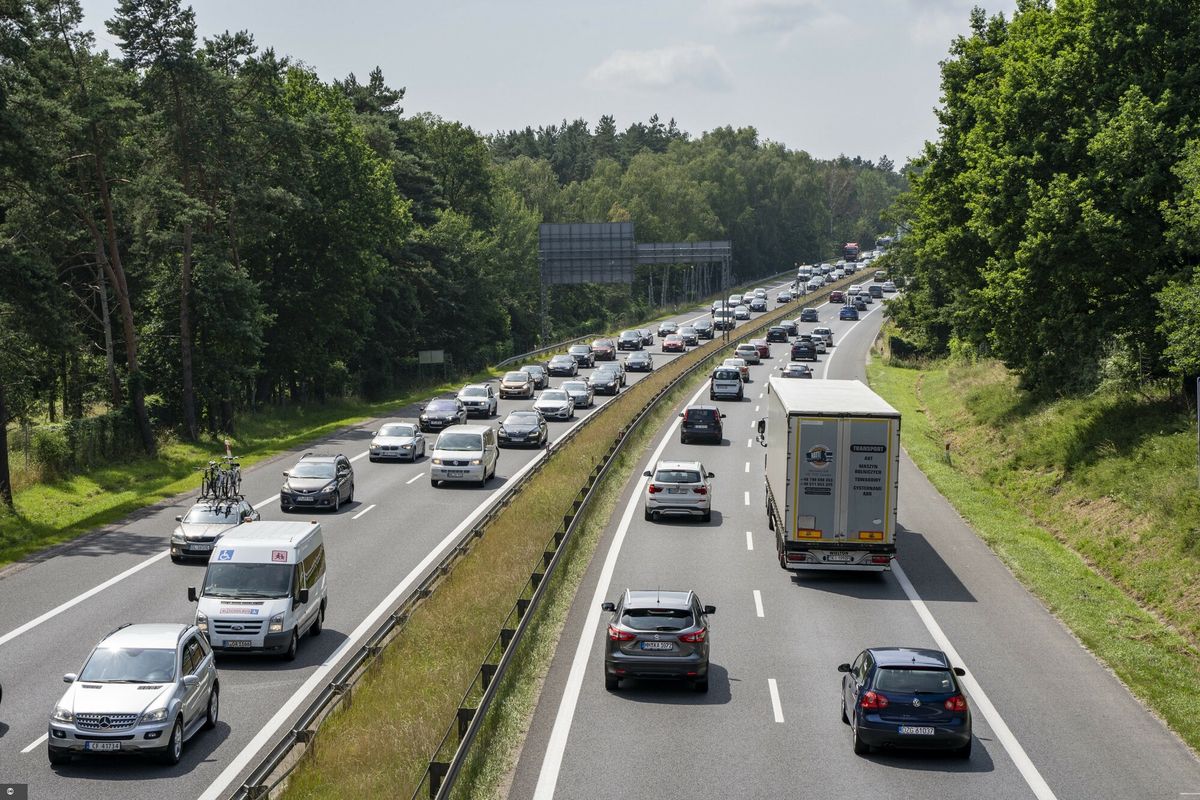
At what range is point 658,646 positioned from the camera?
67.8ft

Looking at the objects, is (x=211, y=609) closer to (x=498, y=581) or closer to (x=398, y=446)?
(x=498, y=581)

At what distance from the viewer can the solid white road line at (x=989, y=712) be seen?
56.2ft

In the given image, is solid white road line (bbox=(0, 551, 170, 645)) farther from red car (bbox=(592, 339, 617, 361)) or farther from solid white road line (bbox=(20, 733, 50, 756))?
red car (bbox=(592, 339, 617, 361))

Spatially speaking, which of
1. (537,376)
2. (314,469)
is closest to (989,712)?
(314,469)

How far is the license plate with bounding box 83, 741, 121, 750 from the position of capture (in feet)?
56.6

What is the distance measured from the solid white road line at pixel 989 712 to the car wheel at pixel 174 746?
11.5 meters

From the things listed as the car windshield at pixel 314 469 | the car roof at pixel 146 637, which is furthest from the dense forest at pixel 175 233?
the car roof at pixel 146 637

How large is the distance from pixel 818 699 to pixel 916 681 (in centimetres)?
313

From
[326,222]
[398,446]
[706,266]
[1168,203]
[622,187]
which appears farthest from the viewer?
[706,266]

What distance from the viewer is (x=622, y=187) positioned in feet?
608

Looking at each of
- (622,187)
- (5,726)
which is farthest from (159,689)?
(622,187)

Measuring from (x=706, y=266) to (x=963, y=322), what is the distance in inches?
5730

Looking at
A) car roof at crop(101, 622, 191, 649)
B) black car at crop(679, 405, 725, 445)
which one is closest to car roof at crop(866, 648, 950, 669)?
car roof at crop(101, 622, 191, 649)

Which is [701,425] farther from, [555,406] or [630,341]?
[630,341]
